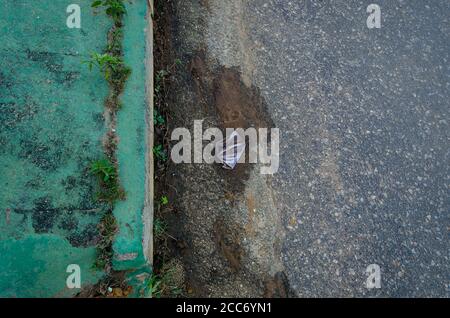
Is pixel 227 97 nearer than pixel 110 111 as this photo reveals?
No

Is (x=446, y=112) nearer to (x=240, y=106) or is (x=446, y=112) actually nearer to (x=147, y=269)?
(x=240, y=106)

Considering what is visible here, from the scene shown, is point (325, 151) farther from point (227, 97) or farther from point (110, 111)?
point (110, 111)

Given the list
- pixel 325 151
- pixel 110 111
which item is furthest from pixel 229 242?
pixel 110 111

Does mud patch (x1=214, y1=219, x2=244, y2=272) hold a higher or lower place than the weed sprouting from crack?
lower

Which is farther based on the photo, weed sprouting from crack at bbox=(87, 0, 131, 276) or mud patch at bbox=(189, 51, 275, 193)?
mud patch at bbox=(189, 51, 275, 193)

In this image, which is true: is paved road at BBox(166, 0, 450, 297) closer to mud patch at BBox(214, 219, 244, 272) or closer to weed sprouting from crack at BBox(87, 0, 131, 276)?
mud patch at BBox(214, 219, 244, 272)

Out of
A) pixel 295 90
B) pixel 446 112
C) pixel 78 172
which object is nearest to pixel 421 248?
pixel 446 112

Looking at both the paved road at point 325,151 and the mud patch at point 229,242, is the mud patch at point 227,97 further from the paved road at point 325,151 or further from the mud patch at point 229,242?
the mud patch at point 229,242

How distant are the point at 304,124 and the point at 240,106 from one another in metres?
0.52

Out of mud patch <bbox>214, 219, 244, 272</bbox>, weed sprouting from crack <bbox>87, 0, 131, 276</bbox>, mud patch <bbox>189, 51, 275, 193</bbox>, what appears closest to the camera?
weed sprouting from crack <bbox>87, 0, 131, 276</bbox>

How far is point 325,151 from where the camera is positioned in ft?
11.1

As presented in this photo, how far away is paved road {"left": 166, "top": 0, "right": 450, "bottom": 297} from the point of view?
3107 millimetres

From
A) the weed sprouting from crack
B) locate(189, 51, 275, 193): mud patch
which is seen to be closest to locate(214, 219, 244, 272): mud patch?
locate(189, 51, 275, 193): mud patch

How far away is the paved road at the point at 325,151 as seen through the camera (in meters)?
3.11
